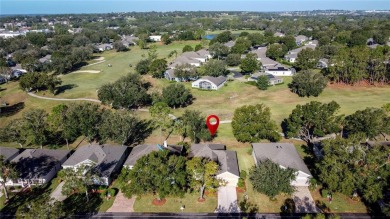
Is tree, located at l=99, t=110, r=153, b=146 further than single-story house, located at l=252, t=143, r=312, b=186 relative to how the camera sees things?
Yes

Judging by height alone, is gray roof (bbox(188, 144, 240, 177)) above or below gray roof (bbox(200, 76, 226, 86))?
below

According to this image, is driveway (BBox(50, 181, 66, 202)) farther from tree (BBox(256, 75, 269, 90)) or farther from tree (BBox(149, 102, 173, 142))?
tree (BBox(256, 75, 269, 90))

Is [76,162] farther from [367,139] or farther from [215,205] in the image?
[367,139]

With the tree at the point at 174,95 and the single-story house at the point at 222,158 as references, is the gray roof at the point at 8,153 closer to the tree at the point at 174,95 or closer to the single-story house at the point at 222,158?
the single-story house at the point at 222,158

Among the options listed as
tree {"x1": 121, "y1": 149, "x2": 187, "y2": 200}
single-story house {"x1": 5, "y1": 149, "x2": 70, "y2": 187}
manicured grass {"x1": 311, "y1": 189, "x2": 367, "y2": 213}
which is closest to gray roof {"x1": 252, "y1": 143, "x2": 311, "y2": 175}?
manicured grass {"x1": 311, "y1": 189, "x2": 367, "y2": 213}

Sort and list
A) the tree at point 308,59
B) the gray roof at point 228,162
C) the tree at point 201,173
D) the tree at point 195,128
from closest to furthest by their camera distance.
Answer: the tree at point 201,173 < the gray roof at point 228,162 < the tree at point 195,128 < the tree at point 308,59

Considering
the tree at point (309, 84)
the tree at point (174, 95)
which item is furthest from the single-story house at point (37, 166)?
the tree at point (309, 84)

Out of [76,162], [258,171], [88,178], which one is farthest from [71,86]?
[258,171]
